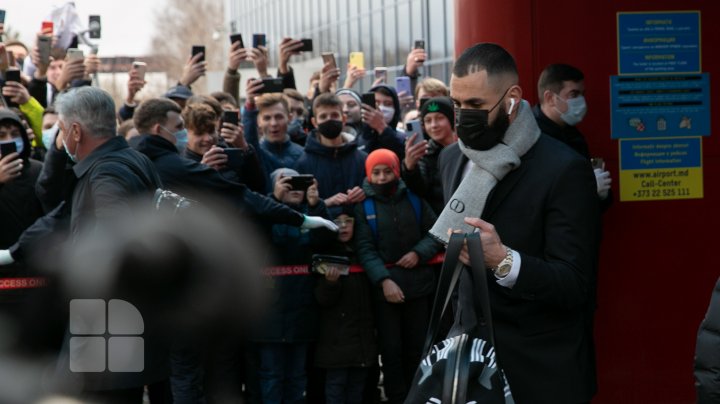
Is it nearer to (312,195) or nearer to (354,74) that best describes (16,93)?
(312,195)

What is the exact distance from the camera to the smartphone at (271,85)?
939cm

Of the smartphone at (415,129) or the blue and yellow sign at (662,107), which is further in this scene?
the smartphone at (415,129)

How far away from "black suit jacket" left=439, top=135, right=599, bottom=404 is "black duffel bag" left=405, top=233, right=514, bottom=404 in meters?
0.28

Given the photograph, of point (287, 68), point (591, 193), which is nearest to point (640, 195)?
point (591, 193)

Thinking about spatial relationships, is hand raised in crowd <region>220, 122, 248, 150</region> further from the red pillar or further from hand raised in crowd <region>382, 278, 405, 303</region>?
the red pillar

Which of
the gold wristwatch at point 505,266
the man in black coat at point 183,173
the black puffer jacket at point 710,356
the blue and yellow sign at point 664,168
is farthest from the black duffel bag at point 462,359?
the man in black coat at point 183,173

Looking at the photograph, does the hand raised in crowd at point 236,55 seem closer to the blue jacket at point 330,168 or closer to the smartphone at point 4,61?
the blue jacket at point 330,168

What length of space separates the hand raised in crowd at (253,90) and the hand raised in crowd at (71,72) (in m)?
1.42

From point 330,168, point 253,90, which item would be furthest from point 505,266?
point 253,90

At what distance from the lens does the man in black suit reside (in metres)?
4.21

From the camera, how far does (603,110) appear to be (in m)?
6.81

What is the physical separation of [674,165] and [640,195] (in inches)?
10.9

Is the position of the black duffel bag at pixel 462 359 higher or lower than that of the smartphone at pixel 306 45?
lower

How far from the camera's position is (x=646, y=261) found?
6.84m
